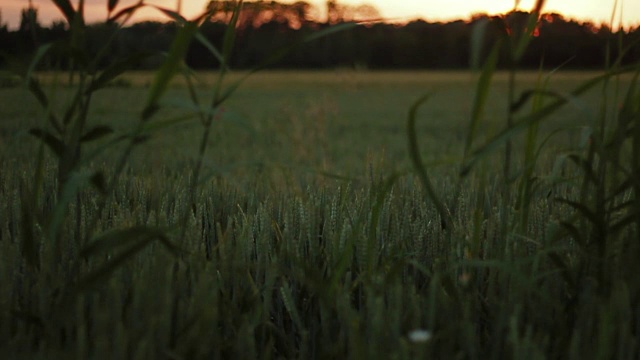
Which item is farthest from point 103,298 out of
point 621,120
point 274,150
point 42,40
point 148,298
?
point 274,150

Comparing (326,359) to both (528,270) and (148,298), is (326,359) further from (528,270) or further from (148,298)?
(528,270)

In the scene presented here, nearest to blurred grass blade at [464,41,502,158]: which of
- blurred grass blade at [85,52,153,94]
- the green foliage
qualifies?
the green foliage

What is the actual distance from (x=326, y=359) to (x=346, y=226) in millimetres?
437

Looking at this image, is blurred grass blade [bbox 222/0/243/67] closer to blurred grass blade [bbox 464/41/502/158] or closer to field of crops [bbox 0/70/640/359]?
field of crops [bbox 0/70/640/359]

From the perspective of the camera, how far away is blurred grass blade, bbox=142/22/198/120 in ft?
2.98

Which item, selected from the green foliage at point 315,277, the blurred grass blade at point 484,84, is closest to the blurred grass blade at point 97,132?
the green foliage at point 315,277

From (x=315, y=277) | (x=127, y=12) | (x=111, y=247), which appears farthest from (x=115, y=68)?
(x=315, y=277)

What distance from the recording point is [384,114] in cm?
1342

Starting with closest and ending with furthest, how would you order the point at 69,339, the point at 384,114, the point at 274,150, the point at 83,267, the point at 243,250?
the point at 69,339 < the point at 83,267 < the point at 243,250 < the point at 274,150 < the point at 384,114

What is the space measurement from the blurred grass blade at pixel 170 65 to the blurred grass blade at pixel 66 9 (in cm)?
20

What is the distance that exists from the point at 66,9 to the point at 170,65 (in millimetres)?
214

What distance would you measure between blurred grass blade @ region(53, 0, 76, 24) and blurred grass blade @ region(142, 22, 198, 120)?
7.8 inches

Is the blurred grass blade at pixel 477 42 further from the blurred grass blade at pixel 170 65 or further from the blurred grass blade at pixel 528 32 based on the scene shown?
the blurred grass blade at pixel 170 65

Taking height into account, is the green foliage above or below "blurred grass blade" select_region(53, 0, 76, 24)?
below
